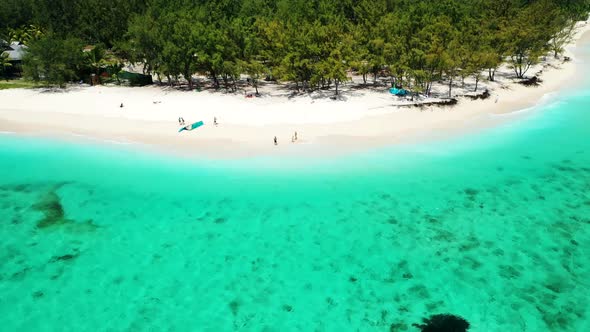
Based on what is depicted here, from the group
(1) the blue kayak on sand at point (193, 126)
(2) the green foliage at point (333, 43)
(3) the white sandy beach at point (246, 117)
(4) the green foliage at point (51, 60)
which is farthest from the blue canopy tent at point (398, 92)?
(4) the green foliage at point (51, 60)

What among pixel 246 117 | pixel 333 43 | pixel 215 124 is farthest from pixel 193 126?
pixel 333 43

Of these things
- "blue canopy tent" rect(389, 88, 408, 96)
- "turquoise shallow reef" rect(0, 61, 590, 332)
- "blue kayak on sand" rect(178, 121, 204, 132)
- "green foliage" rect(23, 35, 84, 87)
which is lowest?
"turquoise shallow reef" rect(0, 61, 590, 332)

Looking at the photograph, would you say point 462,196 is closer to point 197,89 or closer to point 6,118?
point 197,89

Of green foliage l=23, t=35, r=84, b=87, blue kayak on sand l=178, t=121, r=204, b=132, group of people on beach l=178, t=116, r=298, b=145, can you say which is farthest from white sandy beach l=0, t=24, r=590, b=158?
green foliage l=23, t=35, r=84, b=87

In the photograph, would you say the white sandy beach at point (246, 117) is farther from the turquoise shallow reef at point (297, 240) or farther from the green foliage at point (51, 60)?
the turquoise shallow reef at point (297, 240)

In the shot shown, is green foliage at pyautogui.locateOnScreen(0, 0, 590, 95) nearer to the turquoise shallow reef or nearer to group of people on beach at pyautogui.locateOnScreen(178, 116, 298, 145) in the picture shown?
group of people on beach at pyautogui.locateOnScreen(178, 116, 298, 145)

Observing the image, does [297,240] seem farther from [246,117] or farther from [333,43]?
[333,43]
